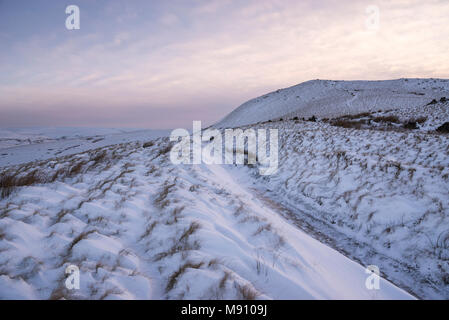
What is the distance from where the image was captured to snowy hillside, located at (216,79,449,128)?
3653cm

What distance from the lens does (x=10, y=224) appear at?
3459 mm

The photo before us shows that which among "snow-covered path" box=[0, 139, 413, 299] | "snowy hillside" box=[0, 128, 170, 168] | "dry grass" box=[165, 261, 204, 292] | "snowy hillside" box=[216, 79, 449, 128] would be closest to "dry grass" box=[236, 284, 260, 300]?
"snow-covered path" box=[0, 139, 413, 299]

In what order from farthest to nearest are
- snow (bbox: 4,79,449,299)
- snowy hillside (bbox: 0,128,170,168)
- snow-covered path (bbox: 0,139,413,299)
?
snowy hillside (bbox: 0,128,170,168), snow (bbox: 4,79,449,299), snow-covered path (bbox: 0,139,413,299)

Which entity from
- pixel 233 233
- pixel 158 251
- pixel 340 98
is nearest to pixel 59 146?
pixel 158 251

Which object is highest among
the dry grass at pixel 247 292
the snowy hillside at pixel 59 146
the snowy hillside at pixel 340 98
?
the snowy hillside at pixel 340 98

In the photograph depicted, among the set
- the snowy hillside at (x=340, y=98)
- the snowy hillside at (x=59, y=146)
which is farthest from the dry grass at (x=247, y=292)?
the snowy hillside at (x=340, y=98)

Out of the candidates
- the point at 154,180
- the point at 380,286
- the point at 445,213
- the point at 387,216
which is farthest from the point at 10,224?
the point at 445,213

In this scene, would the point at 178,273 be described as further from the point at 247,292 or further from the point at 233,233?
the point at 233,233

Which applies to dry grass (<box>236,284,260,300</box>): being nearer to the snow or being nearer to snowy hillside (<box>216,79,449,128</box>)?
the snow

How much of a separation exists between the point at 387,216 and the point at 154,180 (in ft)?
20.1

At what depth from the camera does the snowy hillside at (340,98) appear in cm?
3653

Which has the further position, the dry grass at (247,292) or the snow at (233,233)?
the snow at (233,233)

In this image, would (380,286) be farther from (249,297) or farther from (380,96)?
(380,96)

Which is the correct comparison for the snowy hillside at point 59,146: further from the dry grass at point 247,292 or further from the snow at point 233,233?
the dry grass at point 247,292
